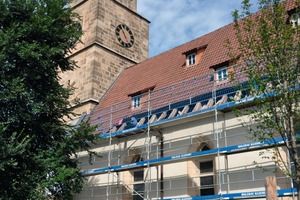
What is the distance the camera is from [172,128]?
A: 14.6 m

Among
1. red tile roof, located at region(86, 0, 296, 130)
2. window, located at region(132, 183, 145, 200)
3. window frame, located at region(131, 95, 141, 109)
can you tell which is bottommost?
window, located at region(132, 183, 145, 200)

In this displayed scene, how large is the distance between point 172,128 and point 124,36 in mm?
11368

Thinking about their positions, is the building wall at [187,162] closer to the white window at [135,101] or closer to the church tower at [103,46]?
the white window at [135,101]

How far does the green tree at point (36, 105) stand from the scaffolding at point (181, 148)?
2.51m

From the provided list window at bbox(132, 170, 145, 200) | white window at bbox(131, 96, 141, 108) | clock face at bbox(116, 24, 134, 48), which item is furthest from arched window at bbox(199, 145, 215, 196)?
clock face at bbox(116, 24, 134, 48)

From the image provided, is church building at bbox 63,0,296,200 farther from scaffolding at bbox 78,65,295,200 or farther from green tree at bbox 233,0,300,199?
green tree at bbox 233,0,300,199

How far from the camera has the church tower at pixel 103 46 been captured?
21531 millimetres

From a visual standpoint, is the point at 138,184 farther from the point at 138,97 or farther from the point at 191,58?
the point at 191,58

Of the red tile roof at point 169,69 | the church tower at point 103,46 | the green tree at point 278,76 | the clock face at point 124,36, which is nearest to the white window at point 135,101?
the red tile roof at point 169,69

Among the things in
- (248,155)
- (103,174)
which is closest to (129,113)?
(103,174)

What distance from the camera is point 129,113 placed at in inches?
669

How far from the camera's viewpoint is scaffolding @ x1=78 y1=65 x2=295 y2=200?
12094 mm

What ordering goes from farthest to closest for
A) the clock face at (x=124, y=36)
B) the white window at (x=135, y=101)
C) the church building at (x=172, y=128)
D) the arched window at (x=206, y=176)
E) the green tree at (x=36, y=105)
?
1. the clock face at (x=124, y=36)
2. the white window at (x=135, y=101)
3. the arched window at (x=206, y=176)
4. the church building at (x=172, y=128)
5. the green tree at (x=36, y=105)

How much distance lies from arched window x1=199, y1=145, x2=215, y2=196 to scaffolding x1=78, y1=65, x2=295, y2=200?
95 mm
